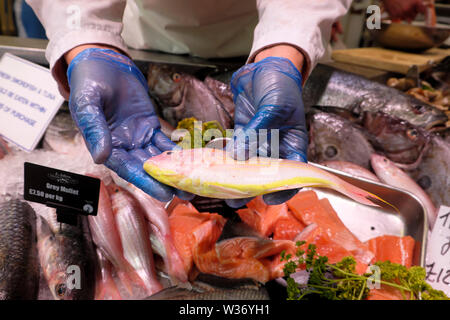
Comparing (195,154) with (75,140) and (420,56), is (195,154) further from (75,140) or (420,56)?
(420,56)

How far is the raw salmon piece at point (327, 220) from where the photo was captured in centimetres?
137

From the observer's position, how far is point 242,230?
4.53 ft

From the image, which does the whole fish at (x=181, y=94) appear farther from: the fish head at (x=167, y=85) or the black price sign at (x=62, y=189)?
the black price sign at (x=62, y=189)

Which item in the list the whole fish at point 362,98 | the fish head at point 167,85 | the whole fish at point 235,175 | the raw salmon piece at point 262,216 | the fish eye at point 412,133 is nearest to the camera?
the whole fish at point 235,175

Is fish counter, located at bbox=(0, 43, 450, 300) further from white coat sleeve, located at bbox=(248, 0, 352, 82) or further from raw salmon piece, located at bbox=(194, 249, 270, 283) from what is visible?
white coat sleeve, located at bbox=(248, 0, 352, 82)

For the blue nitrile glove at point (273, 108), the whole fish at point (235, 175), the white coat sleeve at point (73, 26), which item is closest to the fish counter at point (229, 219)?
the whole fish at point (235, 175)

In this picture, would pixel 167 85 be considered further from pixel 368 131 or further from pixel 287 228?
pixel 368 131

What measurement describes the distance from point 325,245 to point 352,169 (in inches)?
21.4

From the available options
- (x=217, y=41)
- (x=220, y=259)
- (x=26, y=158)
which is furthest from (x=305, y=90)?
(x=26, y=158)

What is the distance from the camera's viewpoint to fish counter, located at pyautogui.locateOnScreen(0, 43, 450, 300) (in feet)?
3.57

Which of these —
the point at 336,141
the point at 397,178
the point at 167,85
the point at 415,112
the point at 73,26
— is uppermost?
the point at 73,26

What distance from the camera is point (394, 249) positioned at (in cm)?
137

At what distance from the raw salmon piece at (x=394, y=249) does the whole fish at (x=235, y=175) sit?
52 centimetres

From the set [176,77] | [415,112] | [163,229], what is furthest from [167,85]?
[415,112]
